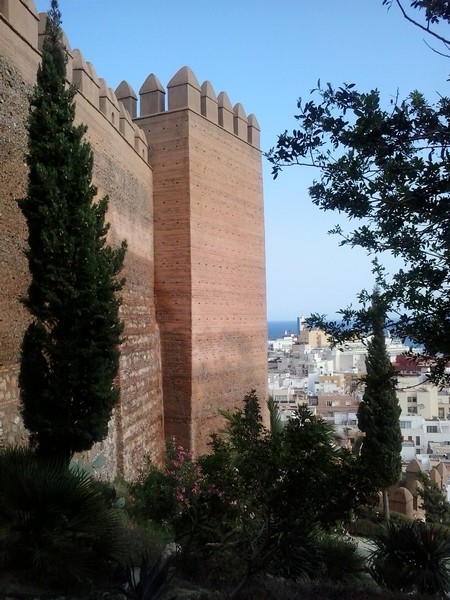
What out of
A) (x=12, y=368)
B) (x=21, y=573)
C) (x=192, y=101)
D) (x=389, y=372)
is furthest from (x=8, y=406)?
(x=192, y=101)

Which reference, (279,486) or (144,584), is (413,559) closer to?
(279,486)

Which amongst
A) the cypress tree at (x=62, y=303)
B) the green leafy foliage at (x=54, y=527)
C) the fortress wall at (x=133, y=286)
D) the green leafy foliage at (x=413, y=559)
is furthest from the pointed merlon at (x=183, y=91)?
the green leafy foliage at (x=54, y=527)

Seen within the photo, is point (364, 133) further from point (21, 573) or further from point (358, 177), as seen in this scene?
point (21, 573)

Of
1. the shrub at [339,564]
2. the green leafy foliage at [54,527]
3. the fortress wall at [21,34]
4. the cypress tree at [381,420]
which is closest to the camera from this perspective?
the green leafy foliage at [54,527]

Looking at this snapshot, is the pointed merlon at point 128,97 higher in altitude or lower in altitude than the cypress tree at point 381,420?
higher

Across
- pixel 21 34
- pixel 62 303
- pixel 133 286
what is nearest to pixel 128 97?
pixel 133 286

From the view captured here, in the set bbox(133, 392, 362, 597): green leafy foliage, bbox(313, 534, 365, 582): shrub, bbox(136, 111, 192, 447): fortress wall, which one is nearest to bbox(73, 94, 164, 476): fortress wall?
bbox(136, 111, 192, 447): fortress wall

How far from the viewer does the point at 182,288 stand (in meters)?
11.2

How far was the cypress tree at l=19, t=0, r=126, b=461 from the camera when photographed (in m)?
5.11

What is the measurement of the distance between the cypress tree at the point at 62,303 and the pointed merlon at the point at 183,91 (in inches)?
240

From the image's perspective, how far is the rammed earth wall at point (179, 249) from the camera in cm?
941

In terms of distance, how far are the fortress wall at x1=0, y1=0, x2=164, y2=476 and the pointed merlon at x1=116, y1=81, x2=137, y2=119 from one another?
1067 mm

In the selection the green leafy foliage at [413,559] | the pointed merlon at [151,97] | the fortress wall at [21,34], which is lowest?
the green leafy foliage at [413,559]

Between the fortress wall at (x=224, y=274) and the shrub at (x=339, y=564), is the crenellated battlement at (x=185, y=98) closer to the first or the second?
the fortress wall at (x=224, y=274)
